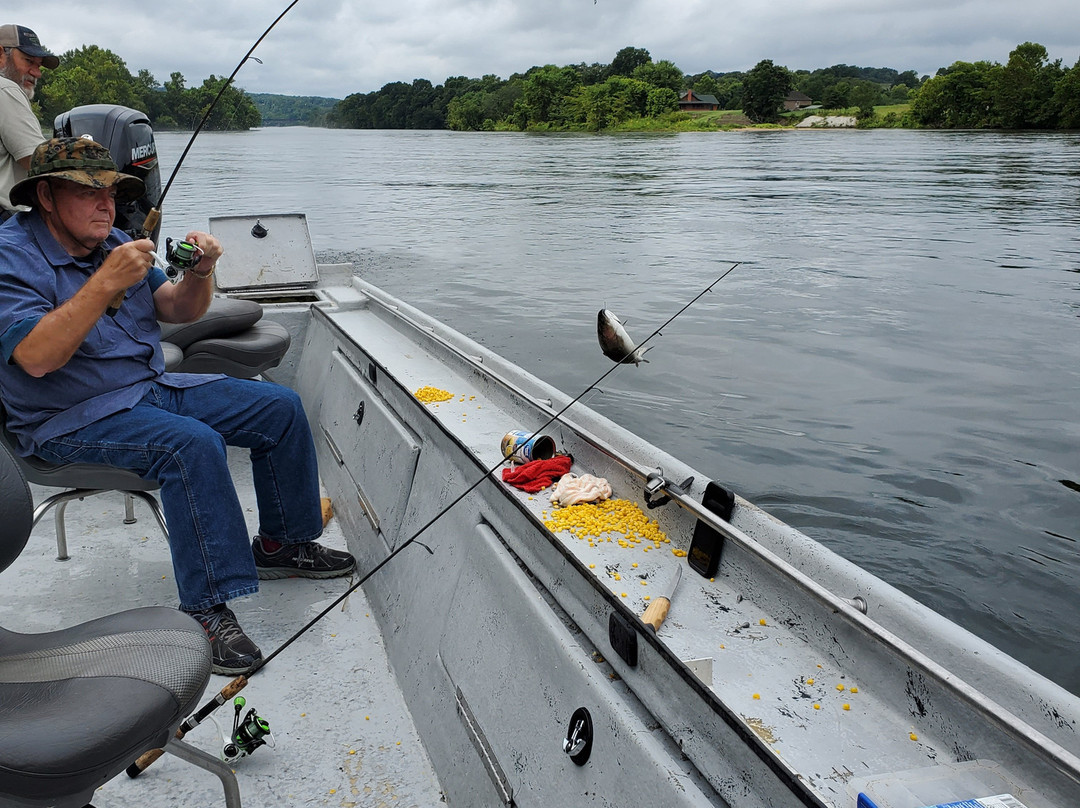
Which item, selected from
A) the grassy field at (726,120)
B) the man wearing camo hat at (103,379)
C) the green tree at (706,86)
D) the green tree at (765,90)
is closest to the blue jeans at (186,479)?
the man wearing camo hat at (103,379)

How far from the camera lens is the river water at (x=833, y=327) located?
4.89 metres

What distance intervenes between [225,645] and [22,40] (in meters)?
2.90

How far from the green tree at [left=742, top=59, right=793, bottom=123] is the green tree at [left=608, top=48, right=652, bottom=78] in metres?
13.5

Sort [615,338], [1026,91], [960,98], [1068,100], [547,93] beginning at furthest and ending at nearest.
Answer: [547,93] < [960,98] < [1026,91] < [1068,100] < [615,338]

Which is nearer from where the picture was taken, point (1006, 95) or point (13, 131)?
point (13, 131)

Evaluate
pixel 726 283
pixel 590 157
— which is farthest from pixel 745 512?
pixel 590 157

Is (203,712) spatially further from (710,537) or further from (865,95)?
(865,95)

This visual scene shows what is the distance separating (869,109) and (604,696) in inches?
2948

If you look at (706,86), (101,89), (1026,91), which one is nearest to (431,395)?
(1026,91)

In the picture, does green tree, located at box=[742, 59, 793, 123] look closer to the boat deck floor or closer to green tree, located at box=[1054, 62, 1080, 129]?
green tree, located at box=[1054, 62, 1080, 129]

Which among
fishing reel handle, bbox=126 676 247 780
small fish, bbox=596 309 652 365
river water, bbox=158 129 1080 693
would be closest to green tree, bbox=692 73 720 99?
Result: river water, bbox=158 129 1080 693

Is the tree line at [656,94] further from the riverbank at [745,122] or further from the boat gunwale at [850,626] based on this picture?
the boat gunwale at [850,626]

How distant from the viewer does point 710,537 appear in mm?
1752

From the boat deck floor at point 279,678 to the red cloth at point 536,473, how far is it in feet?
2.24
